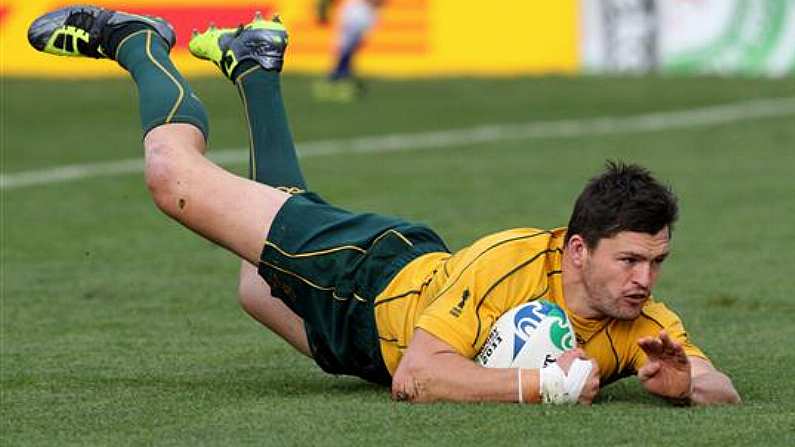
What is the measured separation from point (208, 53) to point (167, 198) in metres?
1.52

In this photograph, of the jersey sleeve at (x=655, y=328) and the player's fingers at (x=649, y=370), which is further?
the jersey sleeve at (x=655, y=328)

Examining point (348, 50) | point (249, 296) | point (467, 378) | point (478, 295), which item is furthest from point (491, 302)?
point (348, 50)

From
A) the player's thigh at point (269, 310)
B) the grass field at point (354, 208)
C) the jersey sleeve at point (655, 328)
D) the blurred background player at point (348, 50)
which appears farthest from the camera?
the blurred background player at point (348, 50)

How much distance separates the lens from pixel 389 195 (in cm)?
1515

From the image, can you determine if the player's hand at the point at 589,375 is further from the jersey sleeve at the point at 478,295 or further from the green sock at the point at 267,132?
the green sock at the point at 267,132

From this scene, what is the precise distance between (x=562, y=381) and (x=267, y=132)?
7.79ft

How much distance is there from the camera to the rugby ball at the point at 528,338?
269 inches

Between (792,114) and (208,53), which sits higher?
(208,53)

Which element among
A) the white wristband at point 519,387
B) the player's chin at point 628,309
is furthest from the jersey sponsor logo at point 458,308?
the player's chin at point 628,309

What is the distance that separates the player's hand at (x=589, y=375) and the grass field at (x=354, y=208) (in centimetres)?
5

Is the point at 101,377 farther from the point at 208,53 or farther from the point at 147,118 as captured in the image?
the point at 208,53

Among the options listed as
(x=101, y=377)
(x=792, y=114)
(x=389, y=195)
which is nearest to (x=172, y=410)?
(x=101, y=377)

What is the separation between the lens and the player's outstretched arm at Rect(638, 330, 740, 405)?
670 centimetres

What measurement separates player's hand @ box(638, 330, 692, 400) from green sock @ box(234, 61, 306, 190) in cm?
219
